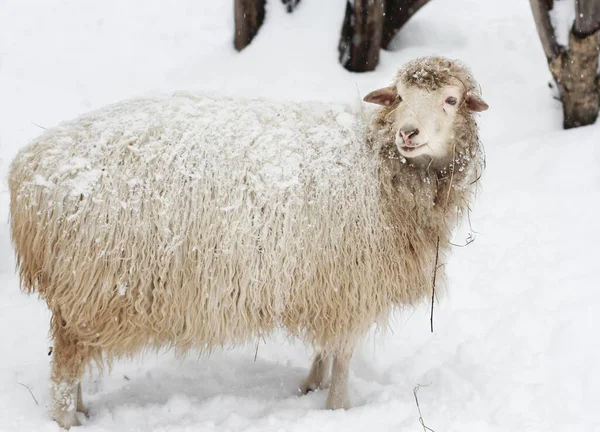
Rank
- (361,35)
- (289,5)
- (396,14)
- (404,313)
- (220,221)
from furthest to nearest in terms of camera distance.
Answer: (289,5)
(396,14)
(361,35)
(404,313)
(220,221)

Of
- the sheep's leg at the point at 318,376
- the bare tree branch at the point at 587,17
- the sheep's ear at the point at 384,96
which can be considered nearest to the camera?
the sheep's ear at the point at 384,96

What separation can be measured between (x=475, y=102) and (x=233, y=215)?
1166 millimetres

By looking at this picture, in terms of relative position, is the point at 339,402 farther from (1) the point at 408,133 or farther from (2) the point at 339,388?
(1) the point at 408,133

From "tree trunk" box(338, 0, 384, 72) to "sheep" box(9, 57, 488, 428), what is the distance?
277 centimetres

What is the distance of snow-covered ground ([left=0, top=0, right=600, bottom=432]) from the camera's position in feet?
10.4

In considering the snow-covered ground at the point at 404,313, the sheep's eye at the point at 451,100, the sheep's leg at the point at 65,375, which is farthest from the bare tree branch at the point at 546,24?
the sheep's leg at the point at 65,375

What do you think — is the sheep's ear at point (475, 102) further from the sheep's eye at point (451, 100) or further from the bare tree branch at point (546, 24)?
the bare tree branch at point (546, 24)

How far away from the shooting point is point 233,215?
2844 millimetres

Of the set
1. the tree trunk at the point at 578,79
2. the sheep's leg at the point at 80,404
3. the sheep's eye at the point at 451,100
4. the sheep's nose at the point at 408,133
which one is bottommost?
the sheep's leg at the point at 80,404

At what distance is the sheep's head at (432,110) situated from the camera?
9.16ft

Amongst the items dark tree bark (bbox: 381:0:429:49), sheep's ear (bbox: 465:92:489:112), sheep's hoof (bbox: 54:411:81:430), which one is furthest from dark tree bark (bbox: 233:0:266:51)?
sheep's hoof (bbox: 54:411:81:430)

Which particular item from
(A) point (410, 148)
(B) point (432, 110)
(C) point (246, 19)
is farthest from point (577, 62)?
(C) point (246, 19)

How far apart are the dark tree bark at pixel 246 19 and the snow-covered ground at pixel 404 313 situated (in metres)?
0.12

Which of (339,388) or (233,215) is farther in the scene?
(339,388)
